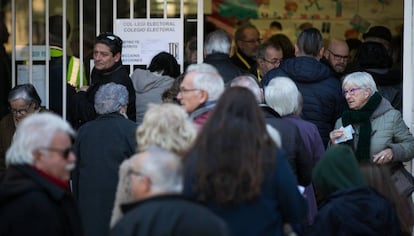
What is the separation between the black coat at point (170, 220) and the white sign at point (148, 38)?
504 centimetres

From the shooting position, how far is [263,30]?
42.3 ft

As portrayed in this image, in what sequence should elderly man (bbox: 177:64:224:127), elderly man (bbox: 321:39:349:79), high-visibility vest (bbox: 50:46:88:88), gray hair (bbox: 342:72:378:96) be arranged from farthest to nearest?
elderly man (bbox: 321:39:349:79) → high-visibility vest (bbox: 50:46:88:88) → gray hair (bbox: 342:72:378:96) → elderly man (bbox: 177:64:224:127)

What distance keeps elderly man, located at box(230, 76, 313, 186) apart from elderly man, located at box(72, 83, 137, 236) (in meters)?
1.05

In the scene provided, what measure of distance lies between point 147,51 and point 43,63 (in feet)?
3.35

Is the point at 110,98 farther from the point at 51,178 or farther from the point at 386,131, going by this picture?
the point at 51,178

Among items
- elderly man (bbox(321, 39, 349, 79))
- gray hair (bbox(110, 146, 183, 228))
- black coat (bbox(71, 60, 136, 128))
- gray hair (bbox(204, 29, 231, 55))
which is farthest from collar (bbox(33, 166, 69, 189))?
elderly man (bbox(321, 39, 349, 79))

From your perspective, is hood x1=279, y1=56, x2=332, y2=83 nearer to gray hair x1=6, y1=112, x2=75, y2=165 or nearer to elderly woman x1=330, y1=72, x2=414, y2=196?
elderly woman x1=330, y1=72, x2=414, y2=196

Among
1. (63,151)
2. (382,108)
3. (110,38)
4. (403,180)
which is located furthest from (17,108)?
(63,151)

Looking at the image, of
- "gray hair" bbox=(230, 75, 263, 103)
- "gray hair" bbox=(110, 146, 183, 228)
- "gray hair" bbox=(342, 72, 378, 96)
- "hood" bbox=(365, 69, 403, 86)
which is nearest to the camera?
"gray hair" bbox=(110, 146, 183, 228)

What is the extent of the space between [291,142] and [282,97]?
452mm

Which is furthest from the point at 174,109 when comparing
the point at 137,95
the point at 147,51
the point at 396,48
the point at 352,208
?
the point at 396,48

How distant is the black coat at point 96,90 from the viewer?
8.91 m

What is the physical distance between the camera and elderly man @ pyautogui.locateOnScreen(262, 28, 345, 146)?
8750 mm

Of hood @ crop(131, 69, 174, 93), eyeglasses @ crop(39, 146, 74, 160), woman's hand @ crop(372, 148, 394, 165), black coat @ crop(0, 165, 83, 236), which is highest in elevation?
hood @ crop(131, 69, 174, 93)
